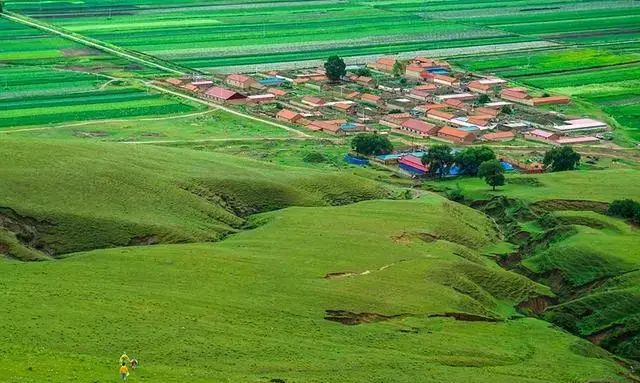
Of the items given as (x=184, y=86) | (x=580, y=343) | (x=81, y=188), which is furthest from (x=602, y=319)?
(x=184, y=86)

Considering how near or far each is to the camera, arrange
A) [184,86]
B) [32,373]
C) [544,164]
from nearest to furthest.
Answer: [32,373], [544,164], [184,86]

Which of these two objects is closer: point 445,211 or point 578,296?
point 578,296

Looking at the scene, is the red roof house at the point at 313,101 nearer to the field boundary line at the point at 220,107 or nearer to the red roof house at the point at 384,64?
the field boundary line at the point at 220,107

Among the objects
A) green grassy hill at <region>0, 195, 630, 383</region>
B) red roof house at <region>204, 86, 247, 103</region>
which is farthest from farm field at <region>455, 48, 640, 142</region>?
green grassy hill at <region>0, 195, 630, 383</region>

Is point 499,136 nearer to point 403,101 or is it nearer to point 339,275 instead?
point 403,101

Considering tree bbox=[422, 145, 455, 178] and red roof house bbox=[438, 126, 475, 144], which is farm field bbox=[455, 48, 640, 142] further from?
tree bbox=[422, 145, 455, 178]

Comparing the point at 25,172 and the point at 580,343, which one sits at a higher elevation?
the point at 25,172

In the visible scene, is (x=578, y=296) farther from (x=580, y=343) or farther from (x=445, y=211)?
(x=445, y=211)
